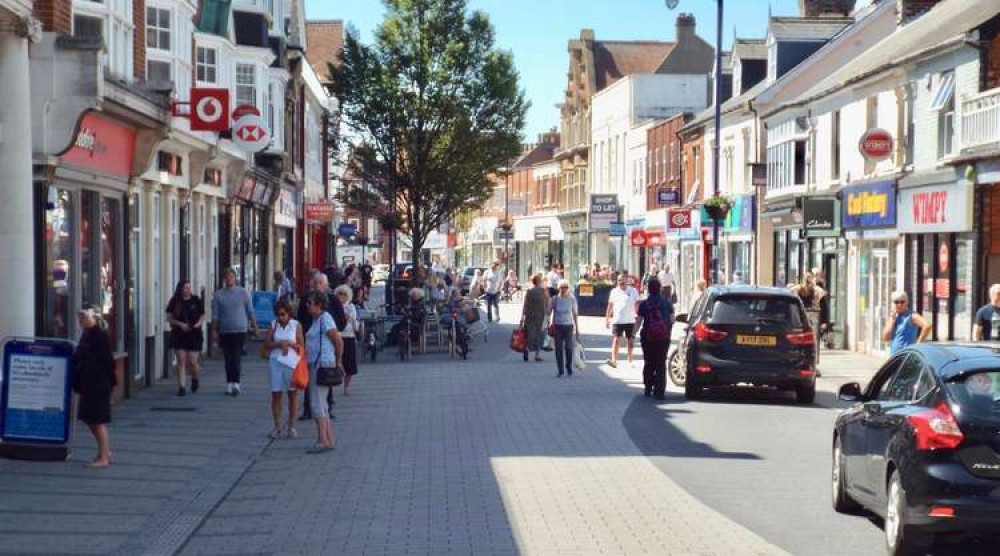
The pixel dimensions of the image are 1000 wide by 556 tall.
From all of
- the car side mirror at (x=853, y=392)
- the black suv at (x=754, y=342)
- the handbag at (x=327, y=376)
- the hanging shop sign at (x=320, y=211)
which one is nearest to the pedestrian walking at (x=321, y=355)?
the handbag at (x=327, y=376)

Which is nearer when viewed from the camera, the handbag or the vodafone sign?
the handbag

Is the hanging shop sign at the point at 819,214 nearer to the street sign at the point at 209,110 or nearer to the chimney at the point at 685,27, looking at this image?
the street sign at the point at 209,110

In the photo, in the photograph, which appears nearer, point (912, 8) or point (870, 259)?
point (870, 259)

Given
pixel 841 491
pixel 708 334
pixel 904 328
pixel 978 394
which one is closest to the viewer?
pixel 978 394

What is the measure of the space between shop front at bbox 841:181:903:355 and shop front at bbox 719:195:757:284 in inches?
386

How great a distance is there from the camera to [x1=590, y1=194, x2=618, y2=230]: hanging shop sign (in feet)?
205

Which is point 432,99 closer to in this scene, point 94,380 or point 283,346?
point 283,346

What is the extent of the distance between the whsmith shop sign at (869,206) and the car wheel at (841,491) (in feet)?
65.6

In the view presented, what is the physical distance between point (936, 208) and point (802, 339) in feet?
27.2

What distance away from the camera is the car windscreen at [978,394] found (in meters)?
9.04

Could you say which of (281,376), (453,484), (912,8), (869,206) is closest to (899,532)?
(453,484)

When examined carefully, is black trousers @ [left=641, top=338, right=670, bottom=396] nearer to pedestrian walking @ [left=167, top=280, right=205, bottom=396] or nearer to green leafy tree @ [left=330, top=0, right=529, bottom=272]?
pedestrian walking @ [left=167, top=280, right=205, bottom=396]

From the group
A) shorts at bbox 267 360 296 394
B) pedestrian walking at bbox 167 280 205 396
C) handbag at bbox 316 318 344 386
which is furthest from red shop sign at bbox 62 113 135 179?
handbag at bbox 316 318 344 386

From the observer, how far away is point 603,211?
63000 mm
